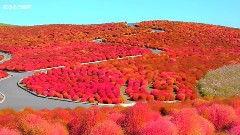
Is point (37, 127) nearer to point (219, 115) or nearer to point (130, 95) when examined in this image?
point (219, 115)

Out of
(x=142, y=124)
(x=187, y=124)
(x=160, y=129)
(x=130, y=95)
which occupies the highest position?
(x=160, y=129)

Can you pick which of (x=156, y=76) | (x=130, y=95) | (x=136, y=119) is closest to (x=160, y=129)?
(x=136, y=119)

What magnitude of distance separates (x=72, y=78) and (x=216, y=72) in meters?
16.9

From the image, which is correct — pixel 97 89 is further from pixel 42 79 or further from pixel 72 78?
pixel 42 79

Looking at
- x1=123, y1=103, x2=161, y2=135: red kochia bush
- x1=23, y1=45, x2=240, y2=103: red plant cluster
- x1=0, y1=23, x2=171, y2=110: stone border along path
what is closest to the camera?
x1=123, y1=103, x2=161, y2=135: red kochia bush

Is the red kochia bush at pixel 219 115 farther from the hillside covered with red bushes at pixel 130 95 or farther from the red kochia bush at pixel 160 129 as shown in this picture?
the red kochia bush at pixel 160 129

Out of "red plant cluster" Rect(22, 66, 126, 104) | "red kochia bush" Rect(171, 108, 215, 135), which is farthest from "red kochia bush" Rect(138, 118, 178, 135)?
"red plant cluster" Rect(22, 66, 126, 104)

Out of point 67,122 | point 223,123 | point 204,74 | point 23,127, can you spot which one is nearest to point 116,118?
point 67,122

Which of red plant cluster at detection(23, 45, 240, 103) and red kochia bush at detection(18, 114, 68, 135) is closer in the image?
red kochia bush at detection(18, 114, 68, 135)

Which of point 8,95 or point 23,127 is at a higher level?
point 23,127

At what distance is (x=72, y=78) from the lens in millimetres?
25031

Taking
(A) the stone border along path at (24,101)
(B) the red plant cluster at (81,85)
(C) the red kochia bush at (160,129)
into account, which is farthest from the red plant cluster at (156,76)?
(C) the red kochia bush at (160,129)

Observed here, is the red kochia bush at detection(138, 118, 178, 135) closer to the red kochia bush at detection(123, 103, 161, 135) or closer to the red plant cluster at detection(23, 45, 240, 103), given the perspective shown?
the red kochia bush at detection(123, 103, 161, 135)

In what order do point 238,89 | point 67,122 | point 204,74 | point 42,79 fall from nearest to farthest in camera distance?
point 67,122, point 238,89, point 42,79, point 204,74
